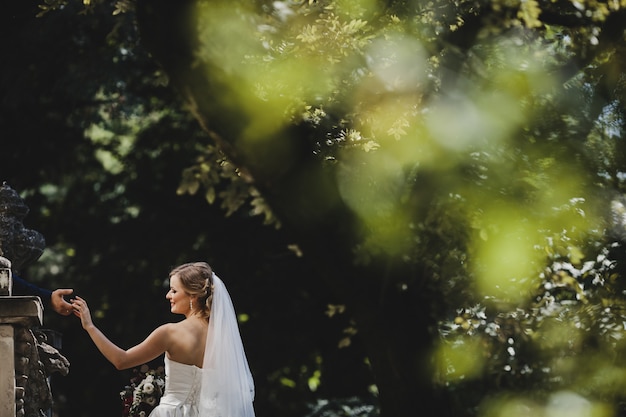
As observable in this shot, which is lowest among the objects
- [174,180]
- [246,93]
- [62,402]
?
[246,93]

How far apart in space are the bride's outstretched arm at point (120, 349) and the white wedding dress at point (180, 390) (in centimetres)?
20

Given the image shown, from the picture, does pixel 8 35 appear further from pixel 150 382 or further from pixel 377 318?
pixel 377 318

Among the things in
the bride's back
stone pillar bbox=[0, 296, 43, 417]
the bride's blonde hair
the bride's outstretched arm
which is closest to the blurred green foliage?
the bride's blonde hair

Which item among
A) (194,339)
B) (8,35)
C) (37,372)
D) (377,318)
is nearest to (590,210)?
(377,318)

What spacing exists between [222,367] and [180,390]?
0.29 meters

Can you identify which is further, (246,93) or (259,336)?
(259,336)

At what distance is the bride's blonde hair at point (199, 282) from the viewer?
23.2 feet

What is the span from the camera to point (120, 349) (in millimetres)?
6656

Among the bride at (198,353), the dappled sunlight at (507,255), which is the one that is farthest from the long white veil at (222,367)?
the dappled sunlight at (507,255)

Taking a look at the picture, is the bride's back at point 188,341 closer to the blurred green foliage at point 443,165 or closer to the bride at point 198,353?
the bride at point 198,353

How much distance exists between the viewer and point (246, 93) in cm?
621

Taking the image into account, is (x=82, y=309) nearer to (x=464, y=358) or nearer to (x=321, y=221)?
(x=321, y=221)

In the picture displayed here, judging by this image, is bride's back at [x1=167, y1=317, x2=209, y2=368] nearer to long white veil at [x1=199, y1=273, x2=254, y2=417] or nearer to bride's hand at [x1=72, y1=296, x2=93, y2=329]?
long white veil at [x1=199, y1=273, x2=254, y2=417]

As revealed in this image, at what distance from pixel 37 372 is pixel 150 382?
115cm
